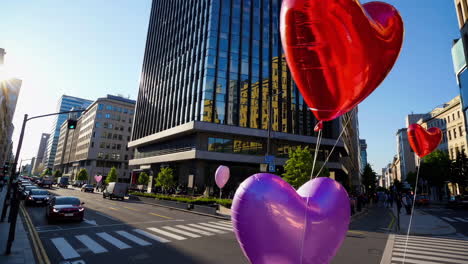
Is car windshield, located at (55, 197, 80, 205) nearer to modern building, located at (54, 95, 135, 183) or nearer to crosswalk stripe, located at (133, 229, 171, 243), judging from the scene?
crosswalk stripe, located at (133, 229, 171, 243)

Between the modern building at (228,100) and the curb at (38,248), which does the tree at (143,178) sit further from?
the curb at (38,248)

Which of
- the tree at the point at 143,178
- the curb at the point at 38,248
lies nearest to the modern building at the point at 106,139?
the tree at the point at 143,178

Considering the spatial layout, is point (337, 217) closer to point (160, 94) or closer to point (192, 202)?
point (192, 202)

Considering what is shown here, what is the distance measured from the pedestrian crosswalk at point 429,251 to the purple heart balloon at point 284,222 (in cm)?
670

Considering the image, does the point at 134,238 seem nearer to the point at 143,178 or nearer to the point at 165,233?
the point at 165,233

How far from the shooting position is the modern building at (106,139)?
274 ft

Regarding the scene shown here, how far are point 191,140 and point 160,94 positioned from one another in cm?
1738

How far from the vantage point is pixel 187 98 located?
4338 centimetres

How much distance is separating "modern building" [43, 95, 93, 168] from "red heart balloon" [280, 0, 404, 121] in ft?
608

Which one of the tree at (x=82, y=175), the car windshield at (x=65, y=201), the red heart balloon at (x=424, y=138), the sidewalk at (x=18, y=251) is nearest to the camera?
the sidewalk at (x=18, y=251)

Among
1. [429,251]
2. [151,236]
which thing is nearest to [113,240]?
[151,236]

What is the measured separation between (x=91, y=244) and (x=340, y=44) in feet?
34.7

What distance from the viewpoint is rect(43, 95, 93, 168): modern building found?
16314 centimetres

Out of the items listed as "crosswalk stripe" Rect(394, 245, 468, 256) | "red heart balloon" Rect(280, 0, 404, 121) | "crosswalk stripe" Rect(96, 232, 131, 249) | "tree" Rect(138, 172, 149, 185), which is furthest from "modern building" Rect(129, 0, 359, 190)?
"red heart balloon" Rect(280, 0, 404, 121)
